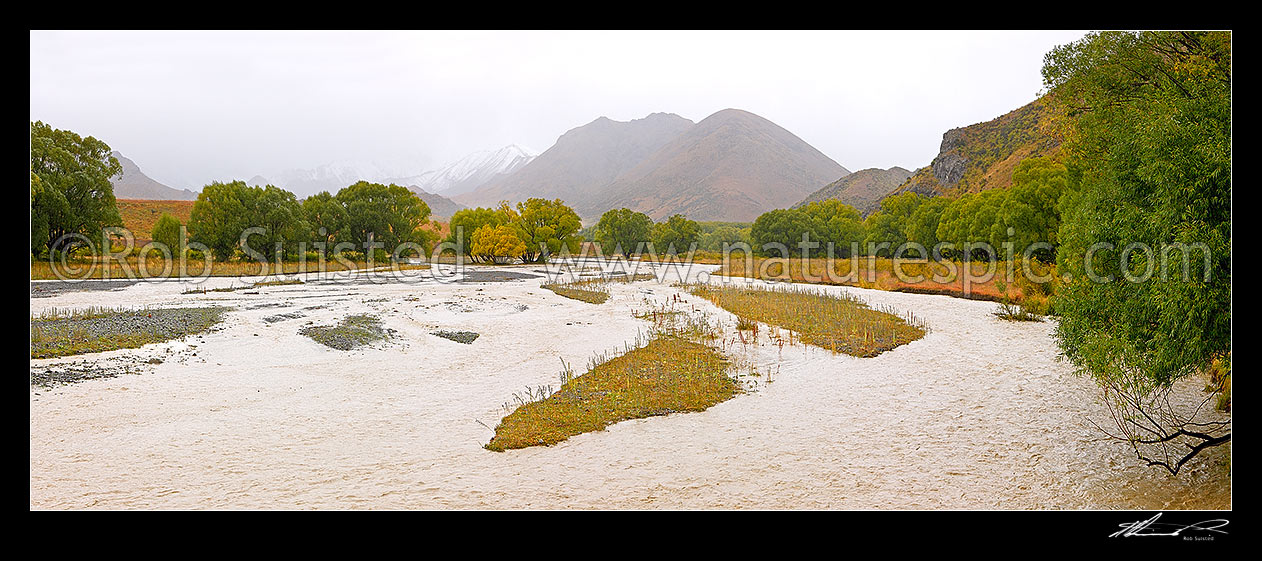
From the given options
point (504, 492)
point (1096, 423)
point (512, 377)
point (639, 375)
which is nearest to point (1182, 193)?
point (1096, 423)

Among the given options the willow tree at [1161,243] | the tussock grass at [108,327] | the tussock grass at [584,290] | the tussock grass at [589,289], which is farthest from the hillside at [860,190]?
the willow tree at [1161,243]

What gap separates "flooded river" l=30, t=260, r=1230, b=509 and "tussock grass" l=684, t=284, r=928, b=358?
1405mm

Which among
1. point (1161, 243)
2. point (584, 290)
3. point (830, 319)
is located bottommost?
point (830, 319)

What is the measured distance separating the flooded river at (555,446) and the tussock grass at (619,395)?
0.43 meters

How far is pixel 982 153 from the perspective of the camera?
4658 inches

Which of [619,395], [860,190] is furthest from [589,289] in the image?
[860,190]

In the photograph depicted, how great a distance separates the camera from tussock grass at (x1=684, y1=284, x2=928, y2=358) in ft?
71.1

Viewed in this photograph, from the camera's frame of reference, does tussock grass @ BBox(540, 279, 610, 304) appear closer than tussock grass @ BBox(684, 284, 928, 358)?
No

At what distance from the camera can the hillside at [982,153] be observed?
317 ft

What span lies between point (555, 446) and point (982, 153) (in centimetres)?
13043

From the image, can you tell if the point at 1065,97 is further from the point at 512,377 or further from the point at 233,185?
the point at 233,185
